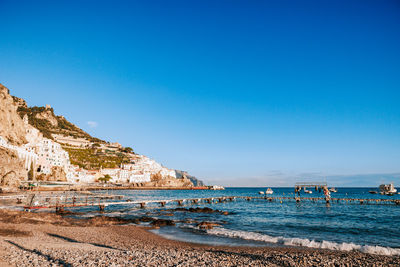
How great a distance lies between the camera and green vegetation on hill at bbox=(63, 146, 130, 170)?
153250mm

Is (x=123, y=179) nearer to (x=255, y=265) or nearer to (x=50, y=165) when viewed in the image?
(x=50, y=165)

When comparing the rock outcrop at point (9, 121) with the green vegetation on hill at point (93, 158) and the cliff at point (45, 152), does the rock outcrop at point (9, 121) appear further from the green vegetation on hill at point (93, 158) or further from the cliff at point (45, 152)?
the green vegetation on hill at point (93, 158)

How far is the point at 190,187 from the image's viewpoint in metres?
189

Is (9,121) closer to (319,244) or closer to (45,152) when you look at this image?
(45,152)

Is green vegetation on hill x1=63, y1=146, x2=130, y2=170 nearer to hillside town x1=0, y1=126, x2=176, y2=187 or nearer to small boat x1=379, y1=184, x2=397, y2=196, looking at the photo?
hillside town x1=0, y1=126, x2=176, y2=187

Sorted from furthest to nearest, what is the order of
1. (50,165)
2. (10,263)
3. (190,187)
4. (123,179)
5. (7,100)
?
(190,187), (123,179), (50,165), (7,100), (10,263)

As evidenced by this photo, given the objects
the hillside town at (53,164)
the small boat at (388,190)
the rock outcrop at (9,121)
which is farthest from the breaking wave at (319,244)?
the small boat at (388,190)

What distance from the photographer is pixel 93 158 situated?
164750mm

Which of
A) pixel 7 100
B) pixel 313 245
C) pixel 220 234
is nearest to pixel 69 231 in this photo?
pixel 220 234

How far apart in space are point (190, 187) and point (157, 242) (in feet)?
579

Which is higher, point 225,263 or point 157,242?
point 225,263

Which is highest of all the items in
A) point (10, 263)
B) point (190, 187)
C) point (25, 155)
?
point (25, 155)

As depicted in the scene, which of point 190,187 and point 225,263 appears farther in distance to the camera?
point 190,187

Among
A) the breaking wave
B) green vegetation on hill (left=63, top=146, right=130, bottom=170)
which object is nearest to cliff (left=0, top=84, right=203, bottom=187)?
green vegetation on hill (left=63, top=146, right=130, bottom=170)
